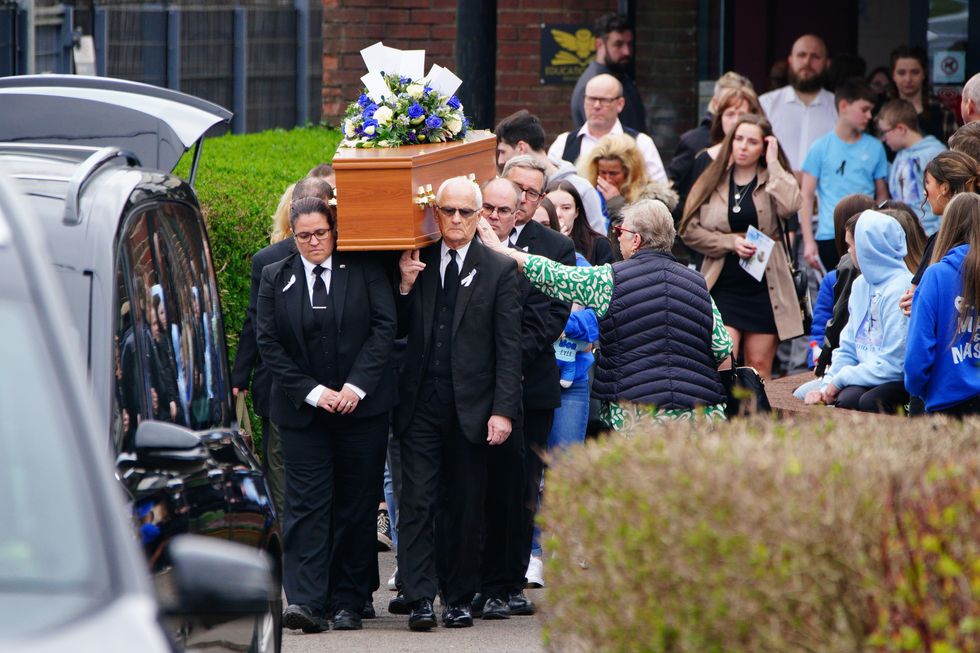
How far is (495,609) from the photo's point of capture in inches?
316

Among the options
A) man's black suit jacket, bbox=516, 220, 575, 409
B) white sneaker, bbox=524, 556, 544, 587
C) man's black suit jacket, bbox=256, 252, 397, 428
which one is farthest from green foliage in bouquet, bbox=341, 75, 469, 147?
white sneaker, bbox=524, 556, 544, 587

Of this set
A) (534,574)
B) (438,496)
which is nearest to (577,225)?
(534,574)

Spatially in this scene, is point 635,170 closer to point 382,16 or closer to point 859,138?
point 859,138

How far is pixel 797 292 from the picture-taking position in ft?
35.4

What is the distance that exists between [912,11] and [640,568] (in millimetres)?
11311

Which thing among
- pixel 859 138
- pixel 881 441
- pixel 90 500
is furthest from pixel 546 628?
pixel 859 138

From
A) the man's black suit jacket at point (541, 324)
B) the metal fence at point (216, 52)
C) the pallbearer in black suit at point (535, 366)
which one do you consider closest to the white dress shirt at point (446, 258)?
the man's black suit jacket at point (541, 324)

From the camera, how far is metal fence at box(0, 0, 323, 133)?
64.8 feet

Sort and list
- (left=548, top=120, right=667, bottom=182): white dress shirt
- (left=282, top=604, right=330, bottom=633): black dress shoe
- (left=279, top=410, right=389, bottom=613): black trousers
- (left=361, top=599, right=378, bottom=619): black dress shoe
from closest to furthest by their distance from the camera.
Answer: (left=282, top=604, right=330, bottom=633): black dress shoe
(left=279, top=410, right=389, bottom=613): black trousers
(left=361, top=599, right=378, bottom=619): black dress shoe
(left=548, top=120, right=667, bottom=182): white dress shirt

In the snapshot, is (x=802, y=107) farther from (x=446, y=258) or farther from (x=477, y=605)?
(x=477, y=605)

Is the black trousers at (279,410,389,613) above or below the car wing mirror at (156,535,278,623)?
below

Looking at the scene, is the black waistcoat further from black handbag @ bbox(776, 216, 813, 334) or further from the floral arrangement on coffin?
black handbag @ bbox(776, 216, 813, 334)

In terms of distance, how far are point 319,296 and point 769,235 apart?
13.0ft

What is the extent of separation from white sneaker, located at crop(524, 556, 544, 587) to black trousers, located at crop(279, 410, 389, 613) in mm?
1104
